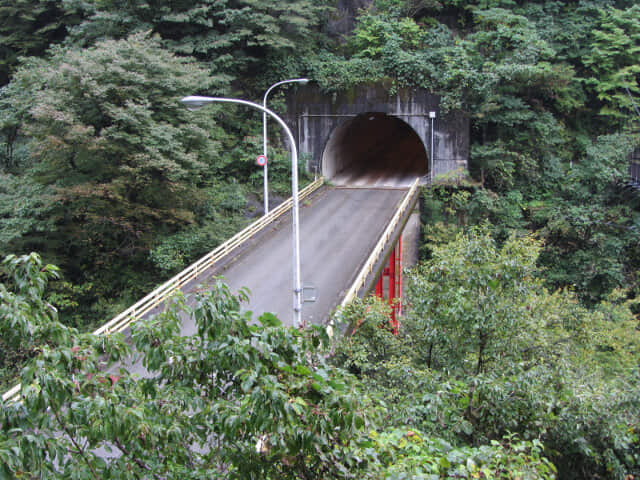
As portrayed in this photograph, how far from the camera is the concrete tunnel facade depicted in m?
28.1

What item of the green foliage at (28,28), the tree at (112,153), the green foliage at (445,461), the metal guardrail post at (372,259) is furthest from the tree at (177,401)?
the green foliage at (28,28)

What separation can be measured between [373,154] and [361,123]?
3714 mm

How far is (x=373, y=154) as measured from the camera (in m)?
37.0

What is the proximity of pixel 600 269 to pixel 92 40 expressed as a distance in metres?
28.1

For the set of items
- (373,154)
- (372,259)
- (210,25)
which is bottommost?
(372,259)

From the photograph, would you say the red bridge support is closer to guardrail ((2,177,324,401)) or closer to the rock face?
guardrail ((2,177,324,401))

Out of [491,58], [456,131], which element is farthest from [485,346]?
[491,58]

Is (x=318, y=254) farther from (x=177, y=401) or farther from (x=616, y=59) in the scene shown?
(x=616, y=59)

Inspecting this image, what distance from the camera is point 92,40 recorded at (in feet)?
90.7

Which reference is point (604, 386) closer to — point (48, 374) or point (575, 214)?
point (48, 374)

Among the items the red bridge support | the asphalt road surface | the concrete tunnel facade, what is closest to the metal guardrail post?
the asphalt road surface

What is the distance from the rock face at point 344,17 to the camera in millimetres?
32156

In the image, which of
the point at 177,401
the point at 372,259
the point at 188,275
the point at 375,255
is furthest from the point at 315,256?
the point at 177,401

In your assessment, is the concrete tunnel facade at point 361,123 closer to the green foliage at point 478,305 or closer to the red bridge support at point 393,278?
the red bridge support at point 393,278
